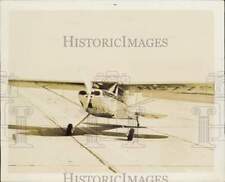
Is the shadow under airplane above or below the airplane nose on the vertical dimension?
below

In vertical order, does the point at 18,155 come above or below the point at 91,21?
below

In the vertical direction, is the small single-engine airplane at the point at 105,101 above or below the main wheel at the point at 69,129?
above

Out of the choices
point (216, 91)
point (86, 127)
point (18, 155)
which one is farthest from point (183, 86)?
point (18, 155)

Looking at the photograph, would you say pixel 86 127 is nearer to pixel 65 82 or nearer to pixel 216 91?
pixel 65 82
